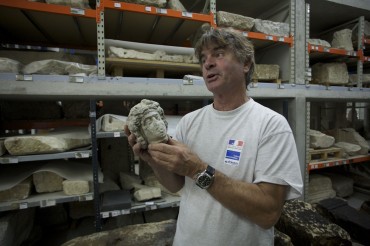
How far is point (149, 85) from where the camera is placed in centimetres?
243

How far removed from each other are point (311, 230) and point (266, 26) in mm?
2614

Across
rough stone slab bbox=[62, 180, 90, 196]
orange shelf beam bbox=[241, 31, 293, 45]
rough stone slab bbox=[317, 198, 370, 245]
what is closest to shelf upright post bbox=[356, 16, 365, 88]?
orange shelf beam bbox=[241, 31, 293, 45]

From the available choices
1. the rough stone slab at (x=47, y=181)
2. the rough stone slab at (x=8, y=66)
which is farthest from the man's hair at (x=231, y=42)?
the rough stone slab at (x=47, y=181)

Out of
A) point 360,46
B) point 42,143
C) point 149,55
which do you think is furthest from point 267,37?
point 42,143

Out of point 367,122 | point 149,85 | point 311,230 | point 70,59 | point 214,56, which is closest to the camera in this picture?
point 214,56

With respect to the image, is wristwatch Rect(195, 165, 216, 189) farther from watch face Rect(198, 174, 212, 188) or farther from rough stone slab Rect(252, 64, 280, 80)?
rough stone slab Rect(252, 64, 280, 80)

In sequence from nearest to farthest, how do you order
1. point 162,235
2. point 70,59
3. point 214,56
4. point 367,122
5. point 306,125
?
point 214,56, point 162,235, point 70,59, point 306,125, point 367,122

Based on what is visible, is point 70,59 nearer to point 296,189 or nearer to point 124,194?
point 124,194

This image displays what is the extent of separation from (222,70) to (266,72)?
2276 mm

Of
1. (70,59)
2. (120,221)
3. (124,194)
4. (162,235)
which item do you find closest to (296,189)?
(162,235)

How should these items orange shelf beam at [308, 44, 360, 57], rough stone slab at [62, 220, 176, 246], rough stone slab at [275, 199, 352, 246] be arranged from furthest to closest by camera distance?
orange shelf beam at [308, 44, 360, 57] → rough stone slab at [275, 199, 352, 246] → rough stone slab at [62, 220, 176, 246]

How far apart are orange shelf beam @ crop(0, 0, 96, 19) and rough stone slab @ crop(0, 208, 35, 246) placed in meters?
2.11

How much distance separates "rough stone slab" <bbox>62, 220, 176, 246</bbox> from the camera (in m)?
1.72

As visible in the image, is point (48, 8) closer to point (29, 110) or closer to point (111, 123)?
point (111, 123)
